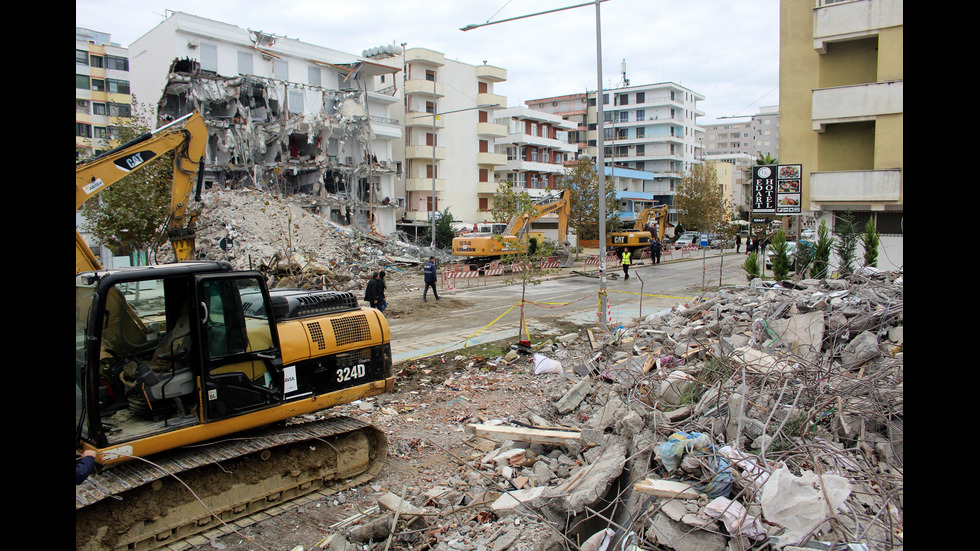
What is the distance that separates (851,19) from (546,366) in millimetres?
19532

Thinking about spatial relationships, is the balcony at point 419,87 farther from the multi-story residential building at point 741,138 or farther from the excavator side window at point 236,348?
the multi-story residential building at point 741,138

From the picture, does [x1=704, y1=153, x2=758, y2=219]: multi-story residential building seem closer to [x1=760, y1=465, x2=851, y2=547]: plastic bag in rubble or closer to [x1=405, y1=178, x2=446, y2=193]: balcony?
[x1=405, y1=178, x2=446, y2=193]: balcony

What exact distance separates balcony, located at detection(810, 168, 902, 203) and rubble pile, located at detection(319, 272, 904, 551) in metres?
14.9

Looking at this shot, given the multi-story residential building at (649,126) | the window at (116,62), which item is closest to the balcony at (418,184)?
the window at (116,62)

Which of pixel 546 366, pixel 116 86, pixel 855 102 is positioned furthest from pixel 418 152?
pixel 546 366

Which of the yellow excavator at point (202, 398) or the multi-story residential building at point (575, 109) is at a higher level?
the multi-story residential building at point (575, 109)

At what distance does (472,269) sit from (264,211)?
35.9 ft

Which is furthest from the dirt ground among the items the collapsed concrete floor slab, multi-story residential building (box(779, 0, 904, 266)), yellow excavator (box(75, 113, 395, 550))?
multi-story residential building (box(779, 0, 904, 266))

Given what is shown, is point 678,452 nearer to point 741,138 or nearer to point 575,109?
point 575,109

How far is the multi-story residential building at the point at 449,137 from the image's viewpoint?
4906 centimetres

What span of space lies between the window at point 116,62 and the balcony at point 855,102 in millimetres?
55749

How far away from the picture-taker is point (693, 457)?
5191 mm
